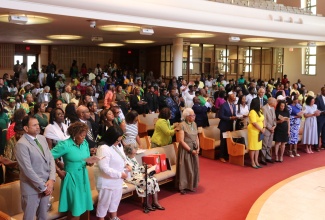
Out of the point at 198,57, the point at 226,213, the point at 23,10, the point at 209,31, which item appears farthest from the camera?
A: the point at 198,57

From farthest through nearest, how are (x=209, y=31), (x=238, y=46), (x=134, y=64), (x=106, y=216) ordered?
(x=134, y=64) < (x=238, y=46) < (x=209, y=31) < (x=106, y=216)

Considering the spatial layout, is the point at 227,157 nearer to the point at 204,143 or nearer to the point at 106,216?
the point at 204,143

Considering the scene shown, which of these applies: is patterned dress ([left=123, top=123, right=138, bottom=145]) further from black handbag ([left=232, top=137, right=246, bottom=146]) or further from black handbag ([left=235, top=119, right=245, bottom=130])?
black handbag ([left=235, top=119, right=245, bottom=130])

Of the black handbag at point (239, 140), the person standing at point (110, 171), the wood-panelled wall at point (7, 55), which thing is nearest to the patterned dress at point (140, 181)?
the person standing at point (110, 171)

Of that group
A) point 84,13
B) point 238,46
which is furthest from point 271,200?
point 238,46

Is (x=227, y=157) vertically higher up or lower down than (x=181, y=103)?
lower down

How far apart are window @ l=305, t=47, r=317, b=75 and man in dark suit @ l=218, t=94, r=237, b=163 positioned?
15361 mm

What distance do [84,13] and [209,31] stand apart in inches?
202

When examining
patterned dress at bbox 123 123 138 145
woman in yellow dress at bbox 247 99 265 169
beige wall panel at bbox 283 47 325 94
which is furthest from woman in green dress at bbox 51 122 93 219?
beige wall panel at bbox 283 47 325 94

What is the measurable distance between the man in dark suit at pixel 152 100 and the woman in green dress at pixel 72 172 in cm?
665

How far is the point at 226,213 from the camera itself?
6172mm

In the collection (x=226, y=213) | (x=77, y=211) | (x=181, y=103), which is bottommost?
(x=226, y=213)

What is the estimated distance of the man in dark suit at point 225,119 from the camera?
9.31m

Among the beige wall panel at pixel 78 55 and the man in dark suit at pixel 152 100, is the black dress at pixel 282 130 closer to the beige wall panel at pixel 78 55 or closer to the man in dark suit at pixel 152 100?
the man in dark suit at pixel 152 100
